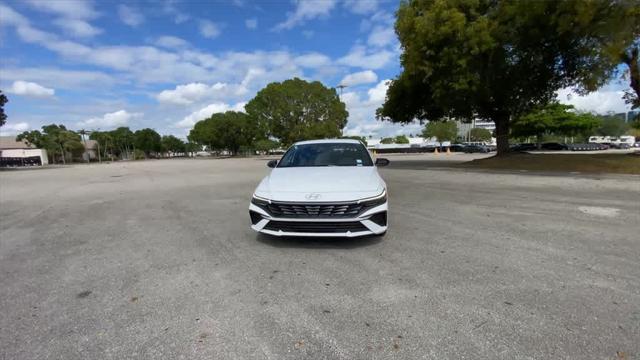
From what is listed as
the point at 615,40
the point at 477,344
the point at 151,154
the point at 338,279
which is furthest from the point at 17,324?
the point at 151,154

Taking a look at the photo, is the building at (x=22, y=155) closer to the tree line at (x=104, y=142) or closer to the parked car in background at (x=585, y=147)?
the tree line at (x=104, y=142)

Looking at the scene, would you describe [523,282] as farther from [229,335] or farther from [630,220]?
[630,220]

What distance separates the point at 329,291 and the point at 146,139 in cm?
10520

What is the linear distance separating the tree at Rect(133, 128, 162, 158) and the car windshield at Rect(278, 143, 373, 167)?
102030mm

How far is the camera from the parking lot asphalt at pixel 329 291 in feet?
8.09

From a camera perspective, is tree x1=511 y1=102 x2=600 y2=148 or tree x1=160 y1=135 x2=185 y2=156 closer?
tree x1=511 y1=102 x2=600 y2=148

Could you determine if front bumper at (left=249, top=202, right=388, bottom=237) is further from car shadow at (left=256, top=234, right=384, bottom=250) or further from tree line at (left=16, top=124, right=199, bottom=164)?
tree line at (left=16, top=124, right=199, bottom=164)

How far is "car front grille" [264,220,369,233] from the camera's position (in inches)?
162

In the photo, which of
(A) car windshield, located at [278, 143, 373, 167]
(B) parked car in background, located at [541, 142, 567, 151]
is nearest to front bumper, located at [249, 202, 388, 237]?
(A) car windshield, located at [278, 143, 373, 167]

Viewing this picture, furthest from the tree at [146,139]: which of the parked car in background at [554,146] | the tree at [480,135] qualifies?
the parked car in background at [554,146]

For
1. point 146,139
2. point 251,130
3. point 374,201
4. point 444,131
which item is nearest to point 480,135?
point 444,131

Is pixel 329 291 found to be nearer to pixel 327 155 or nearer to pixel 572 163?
pixel 327 155

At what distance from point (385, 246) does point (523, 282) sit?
1.69m

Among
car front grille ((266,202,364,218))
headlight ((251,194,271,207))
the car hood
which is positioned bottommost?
car front grille ((266,202,364,218))
